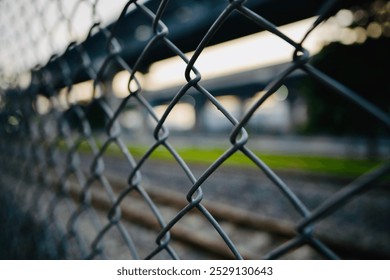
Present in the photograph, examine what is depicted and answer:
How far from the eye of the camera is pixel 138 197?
18.3 ft

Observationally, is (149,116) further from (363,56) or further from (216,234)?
(363,56)

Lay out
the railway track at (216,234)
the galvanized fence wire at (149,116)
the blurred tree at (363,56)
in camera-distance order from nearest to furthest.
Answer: the galvanized fence wire at (149,116) → the railway track at (216,234) → the blurred tree at (363,56)

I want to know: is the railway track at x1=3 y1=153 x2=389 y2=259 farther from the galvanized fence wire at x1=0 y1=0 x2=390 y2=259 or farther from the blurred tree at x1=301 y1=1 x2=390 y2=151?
the blurred tree at x1=301 y1=1 x2=390 y2=151

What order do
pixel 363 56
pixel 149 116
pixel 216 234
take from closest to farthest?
pixel 149 116, pixel 216 234, pixel 363 56

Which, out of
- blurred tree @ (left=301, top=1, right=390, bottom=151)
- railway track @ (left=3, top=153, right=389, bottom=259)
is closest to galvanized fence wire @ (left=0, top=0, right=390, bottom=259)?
Answer: railway track @ (left=3, top=153, right=389, bottom=259)

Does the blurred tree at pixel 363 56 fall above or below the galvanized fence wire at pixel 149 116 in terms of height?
above

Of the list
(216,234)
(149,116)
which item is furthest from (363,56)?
(149,116)

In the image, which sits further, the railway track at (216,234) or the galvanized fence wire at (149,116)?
the railway track at (216,234)

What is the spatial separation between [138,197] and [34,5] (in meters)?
4.78

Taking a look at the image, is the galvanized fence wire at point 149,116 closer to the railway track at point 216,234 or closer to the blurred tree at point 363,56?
the railway track at point 216,234

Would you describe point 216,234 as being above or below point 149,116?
above

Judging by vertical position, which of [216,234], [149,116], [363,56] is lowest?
[149,116]

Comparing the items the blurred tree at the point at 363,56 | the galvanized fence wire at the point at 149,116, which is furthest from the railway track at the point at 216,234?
the blurred tree at the point at 363,56

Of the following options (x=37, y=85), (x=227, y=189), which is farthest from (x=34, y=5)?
(x=227, y=189)
